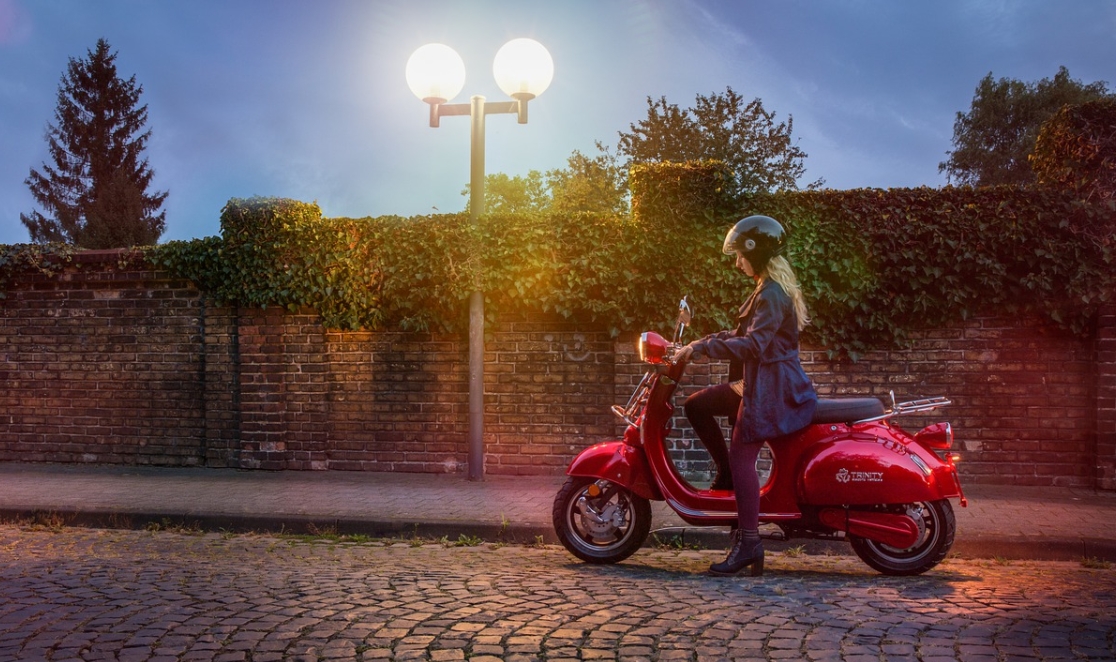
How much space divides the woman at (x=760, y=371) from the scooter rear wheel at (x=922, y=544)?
639mm

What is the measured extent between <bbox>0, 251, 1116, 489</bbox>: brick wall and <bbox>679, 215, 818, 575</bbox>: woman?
433cm

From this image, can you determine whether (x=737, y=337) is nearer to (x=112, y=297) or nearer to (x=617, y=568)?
(x=617, y=568)

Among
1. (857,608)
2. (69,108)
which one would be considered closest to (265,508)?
(857,608)

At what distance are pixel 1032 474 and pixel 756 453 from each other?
5385 millimetres

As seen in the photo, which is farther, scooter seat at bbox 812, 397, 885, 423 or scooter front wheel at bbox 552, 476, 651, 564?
scooter front wheel at bbox 552, 476, 651, 564

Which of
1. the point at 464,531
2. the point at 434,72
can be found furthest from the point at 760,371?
the point at 434,72

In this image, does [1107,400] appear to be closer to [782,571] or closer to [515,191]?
[782,571]

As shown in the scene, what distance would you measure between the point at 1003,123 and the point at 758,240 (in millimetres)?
46074

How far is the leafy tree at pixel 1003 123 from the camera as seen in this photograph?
44312 mm

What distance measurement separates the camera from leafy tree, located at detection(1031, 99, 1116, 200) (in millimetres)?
9273

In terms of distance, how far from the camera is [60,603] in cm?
487

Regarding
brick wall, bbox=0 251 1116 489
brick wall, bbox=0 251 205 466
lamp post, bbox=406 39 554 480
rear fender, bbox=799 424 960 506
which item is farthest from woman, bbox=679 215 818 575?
brick wall, bbox=0 251 205 466

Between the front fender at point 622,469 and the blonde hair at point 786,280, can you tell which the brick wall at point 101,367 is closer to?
the front fender at point 622,469

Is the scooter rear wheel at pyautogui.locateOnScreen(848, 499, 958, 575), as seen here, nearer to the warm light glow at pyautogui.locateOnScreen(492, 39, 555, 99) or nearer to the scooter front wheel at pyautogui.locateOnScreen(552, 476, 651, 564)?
the scooter front wheel at pyautogui.locateOnScreen(552, 476, 651, 564)
